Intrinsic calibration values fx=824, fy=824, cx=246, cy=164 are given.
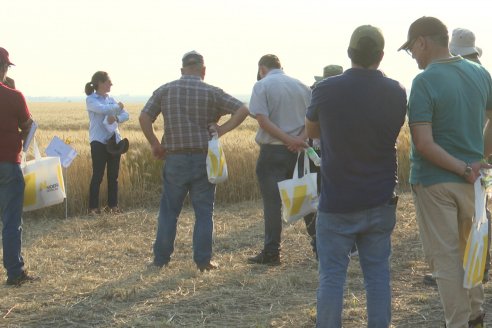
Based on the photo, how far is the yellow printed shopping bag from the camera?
4.22 meters

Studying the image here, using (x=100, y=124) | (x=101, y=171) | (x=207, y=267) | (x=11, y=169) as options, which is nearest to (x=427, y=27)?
(x=207, y=267)

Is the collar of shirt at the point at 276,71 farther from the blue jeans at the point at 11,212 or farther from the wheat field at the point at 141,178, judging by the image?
the wheat field at the point at 141,178

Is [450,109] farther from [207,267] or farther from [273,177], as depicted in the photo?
[207,267]

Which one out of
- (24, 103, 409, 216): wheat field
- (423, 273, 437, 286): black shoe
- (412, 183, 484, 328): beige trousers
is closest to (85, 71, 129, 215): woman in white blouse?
(24, 103, 409, 216): wheat field

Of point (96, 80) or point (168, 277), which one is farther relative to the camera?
point (96, 80)

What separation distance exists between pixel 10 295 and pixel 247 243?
2.78 m

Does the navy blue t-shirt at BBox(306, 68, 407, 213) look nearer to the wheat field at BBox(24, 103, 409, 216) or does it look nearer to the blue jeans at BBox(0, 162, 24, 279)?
the blue jeans at BBox(0, 162, 24, 279)

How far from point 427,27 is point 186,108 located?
8.70 ft

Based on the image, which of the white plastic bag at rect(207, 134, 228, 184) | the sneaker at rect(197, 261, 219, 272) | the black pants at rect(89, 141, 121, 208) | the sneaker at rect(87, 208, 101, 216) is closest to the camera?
the white plastic bag at rect(207, 134, 228, 184)

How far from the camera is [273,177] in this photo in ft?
22.2

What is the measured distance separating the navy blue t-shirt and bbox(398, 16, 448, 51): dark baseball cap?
13.2 inches

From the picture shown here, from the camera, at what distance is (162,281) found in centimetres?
614

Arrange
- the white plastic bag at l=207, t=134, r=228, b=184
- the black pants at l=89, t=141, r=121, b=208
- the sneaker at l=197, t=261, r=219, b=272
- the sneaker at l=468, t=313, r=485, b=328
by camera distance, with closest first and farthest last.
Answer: the sneaker at l=468, t=313, r=485, b=328, the white plastic bag at l=207, t=134, r=228, b=184, the sneaker at l=197, t=261, r=219, b=272, the black pants at l=89, t=141, r=121, b=208

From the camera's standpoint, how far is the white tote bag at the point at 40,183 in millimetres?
6863
